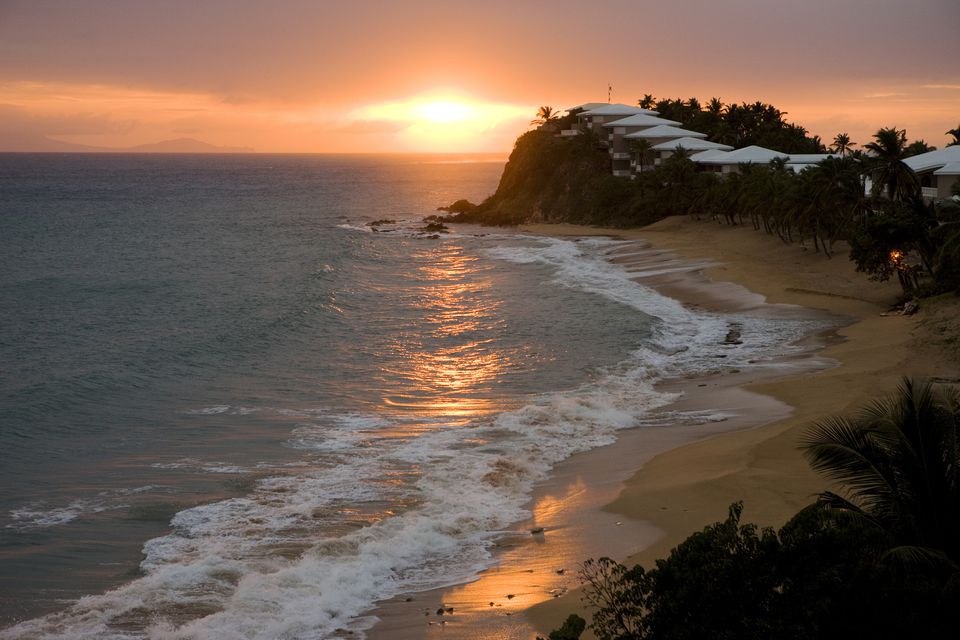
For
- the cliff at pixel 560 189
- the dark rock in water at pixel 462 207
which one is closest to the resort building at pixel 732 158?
the cliff at pixel 560 189

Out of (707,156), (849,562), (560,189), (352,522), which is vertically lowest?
(352,522)

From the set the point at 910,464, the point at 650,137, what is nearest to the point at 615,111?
the point at 650,137

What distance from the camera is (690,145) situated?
84.6m

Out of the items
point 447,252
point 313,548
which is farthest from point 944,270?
point 447,252

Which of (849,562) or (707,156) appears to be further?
(707,156)

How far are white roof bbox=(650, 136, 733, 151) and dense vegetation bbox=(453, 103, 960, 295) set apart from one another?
7.96ft

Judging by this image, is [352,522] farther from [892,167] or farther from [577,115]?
[577,115]

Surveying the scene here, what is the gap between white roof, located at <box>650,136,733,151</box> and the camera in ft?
277

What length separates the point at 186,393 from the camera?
97.8ft

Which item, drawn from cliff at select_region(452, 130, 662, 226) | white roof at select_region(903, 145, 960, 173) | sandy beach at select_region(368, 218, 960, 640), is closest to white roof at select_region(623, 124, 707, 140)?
cliff at select_region(452, 130, 662, 226)

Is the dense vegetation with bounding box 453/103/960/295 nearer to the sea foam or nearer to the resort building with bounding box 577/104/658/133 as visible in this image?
the resort building with bounding box 577/104/658/133

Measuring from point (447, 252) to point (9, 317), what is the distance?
122ft

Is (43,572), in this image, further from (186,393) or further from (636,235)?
(636,235)

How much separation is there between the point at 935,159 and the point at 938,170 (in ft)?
12.2
